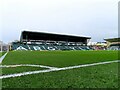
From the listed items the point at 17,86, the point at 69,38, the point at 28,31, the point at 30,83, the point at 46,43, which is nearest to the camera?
the point at 17,86

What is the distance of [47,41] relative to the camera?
89.1 metres

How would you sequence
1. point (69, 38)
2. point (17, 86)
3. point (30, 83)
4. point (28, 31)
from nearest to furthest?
1. point (17, 86)
2. point (30, 83)
3. point (28, 31)
4. point (69, 38)

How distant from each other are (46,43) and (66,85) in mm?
80054

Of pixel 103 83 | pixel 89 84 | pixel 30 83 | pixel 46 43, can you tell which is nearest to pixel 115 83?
pixel 103 83

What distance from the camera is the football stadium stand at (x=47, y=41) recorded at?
78.8m

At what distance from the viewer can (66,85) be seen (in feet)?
23.1

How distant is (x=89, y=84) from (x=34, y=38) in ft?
270

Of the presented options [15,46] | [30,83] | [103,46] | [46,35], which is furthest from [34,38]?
[30,83]

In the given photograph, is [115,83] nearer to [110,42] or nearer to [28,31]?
[28,31]

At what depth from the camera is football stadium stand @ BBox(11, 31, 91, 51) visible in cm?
7884

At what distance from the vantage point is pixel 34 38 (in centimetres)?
8881

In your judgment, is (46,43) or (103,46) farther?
(103,46)

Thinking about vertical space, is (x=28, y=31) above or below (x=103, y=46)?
Result: above

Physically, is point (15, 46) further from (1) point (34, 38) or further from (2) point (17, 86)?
(2) point (17, 86)
